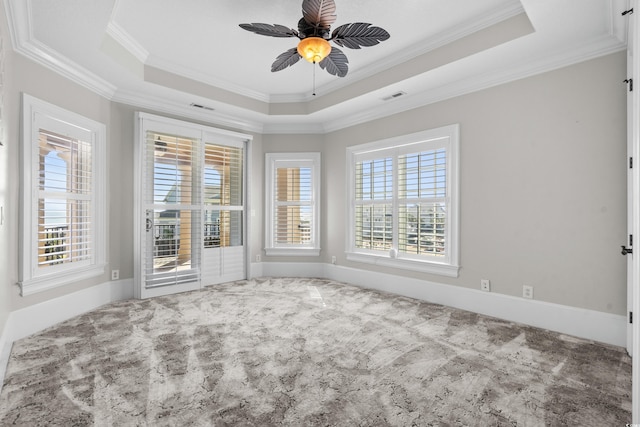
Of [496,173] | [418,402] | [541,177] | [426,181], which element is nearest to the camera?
[418,402]

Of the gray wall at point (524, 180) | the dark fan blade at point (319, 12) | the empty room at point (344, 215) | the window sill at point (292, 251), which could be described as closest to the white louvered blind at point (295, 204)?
the window sill at point (292, 251)

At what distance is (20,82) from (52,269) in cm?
174

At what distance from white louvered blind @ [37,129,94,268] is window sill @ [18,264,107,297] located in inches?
4.6

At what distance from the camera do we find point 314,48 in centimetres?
255

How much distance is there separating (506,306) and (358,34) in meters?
2.94

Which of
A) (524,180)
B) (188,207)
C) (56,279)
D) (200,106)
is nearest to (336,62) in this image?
(524,180)

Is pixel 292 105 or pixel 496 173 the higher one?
pixel 292 105

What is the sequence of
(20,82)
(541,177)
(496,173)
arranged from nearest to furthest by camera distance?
(20,82) < (541,177) < (496,173)

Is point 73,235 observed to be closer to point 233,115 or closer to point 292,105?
point 233,115

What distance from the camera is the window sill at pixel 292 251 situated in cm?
553

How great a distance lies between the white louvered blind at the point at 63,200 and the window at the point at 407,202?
11.1 ft

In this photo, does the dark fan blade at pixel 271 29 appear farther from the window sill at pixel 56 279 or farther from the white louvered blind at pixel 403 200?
the window sill at pixel 56 279

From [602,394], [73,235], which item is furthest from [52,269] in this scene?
[602,394]

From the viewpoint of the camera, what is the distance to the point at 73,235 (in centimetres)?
349
